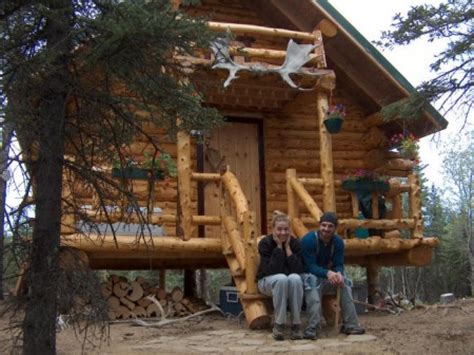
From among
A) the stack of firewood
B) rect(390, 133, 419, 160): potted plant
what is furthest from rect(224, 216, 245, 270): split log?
rect(390, 133, 419, 160): potted plant

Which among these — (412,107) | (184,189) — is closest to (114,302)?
(184,189)

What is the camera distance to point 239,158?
1087cm

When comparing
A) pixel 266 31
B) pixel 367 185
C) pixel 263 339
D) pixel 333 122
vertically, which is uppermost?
pixel 266 31

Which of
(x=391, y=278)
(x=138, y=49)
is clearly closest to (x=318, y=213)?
(x=138, y=49)

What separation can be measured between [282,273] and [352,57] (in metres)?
5.68

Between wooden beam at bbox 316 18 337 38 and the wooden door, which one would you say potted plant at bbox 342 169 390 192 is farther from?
wooden beam at bbox 316 18 337 38

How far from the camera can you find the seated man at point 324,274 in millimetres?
5957

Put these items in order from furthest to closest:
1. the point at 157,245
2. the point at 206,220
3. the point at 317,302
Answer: the point at 206,220, the point at 157,245, the point at 317,302

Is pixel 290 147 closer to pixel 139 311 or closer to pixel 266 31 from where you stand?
pixel 266 31

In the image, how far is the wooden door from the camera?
10.6 metres

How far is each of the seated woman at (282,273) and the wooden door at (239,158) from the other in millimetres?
4273

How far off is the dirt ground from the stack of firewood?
0.77 meters

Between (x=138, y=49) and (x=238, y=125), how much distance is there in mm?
7242

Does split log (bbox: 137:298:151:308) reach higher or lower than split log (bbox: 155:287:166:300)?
lower
